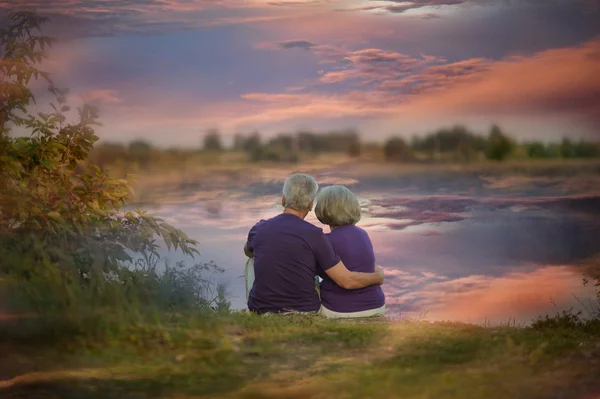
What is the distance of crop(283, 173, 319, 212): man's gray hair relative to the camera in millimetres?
6559

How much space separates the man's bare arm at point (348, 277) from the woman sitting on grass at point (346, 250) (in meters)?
0.09

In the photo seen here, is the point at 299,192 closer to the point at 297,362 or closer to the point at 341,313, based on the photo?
the point at 341,313

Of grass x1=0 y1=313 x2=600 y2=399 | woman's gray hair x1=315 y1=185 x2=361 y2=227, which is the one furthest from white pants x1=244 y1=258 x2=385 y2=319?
woman's gray hair x1=315 y1=185 x2=361 y2=227

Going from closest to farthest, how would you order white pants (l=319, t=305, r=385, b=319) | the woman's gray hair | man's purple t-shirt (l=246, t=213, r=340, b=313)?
1. man's purple t-shirt (l=246, t=213, r=340, b=313)
2. the woman's gray hair
3. white pants (l=319, t=305, r=385, b=319)

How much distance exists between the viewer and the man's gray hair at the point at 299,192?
21.5 ft

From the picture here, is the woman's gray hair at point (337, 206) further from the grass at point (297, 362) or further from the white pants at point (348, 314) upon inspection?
the grass at point (297, 362)

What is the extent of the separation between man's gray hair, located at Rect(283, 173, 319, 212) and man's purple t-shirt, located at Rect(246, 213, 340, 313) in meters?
0.11

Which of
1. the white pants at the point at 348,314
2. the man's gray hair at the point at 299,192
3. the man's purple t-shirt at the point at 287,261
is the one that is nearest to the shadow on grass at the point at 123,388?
the man's purple t-shirt at the point at 287,261

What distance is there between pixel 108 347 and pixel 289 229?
66.8 inches

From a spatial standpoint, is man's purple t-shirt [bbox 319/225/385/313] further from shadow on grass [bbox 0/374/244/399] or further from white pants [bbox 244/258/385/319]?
shadow on grass [bbox 0/374/244/399]

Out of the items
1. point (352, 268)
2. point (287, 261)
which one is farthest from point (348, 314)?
point (287, 261)

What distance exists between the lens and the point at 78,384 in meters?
5.53

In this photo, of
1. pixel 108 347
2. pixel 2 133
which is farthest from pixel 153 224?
pixel 108 347

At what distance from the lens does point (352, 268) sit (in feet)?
22.1
